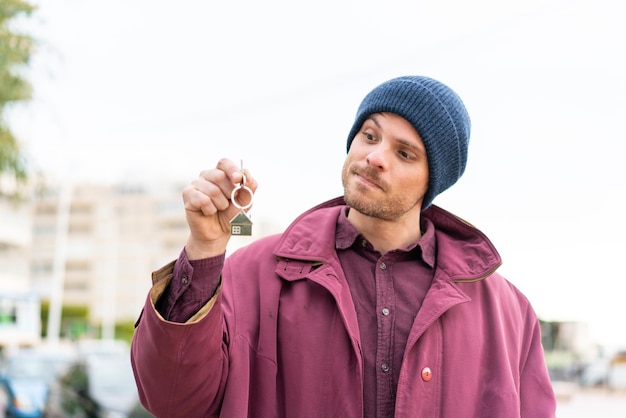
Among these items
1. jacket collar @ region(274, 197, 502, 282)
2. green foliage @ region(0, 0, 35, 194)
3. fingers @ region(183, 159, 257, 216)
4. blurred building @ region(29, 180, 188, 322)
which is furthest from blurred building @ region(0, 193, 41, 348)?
blurred building @ region(29, 180, 188, 322)

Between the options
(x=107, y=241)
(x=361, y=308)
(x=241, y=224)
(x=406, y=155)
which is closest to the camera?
(x=241, y=224)

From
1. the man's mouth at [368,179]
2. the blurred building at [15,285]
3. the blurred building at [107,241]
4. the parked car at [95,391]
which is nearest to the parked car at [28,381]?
the parked car at [95,391]

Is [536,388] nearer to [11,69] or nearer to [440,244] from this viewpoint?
[440,244]

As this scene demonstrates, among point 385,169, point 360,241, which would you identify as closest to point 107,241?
point 360,241

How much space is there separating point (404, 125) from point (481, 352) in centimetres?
75

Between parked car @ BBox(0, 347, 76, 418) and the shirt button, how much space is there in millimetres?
11463

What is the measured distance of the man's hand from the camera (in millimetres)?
1958

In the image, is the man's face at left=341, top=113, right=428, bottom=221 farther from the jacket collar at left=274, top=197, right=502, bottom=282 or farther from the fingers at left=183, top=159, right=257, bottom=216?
the fingers at left=183, top=159, right=257, bottom=216

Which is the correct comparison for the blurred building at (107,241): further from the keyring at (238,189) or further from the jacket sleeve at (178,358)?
the keyring at (238,189)

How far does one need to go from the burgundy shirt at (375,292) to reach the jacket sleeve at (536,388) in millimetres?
413

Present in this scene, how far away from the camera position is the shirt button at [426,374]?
2191 mm

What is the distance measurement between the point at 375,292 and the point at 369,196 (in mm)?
298

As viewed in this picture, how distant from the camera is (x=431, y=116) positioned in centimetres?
251

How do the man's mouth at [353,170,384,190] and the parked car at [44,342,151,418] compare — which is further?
the parked car at [44,342,151,418]
